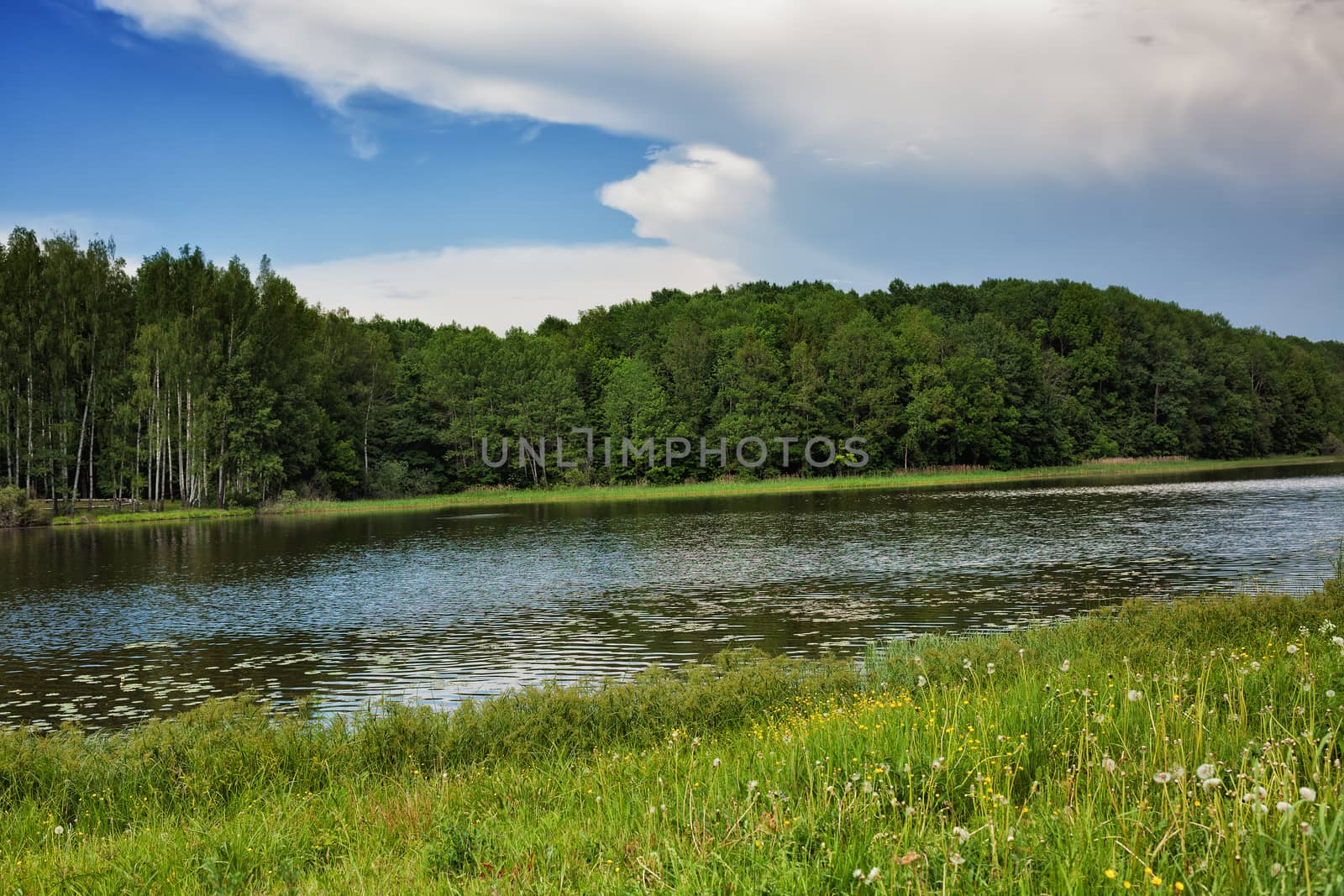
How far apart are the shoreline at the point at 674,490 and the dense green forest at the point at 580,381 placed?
8.74ft

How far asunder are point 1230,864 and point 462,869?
12.6 ft

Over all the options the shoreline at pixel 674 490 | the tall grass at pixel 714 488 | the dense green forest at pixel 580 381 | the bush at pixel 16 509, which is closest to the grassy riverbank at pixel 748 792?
the bush at pixel 16 509

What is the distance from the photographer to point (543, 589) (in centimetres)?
2548

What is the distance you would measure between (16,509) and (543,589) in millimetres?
44707

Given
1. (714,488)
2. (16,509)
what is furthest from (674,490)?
(16,509)

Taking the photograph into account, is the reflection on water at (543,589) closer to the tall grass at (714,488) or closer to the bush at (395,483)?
the tall grass at (714,488)

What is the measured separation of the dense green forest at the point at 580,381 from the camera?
6075 cm

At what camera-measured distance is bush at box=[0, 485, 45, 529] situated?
51.2 meters

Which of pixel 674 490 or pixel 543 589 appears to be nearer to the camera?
pixel 543 589

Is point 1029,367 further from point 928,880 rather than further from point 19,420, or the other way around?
point 928,880

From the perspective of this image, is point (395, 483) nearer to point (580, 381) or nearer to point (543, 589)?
point (580, 381)

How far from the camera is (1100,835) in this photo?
385cm

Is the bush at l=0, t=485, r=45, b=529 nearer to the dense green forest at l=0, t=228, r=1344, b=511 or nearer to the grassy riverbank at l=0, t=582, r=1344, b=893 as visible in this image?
the dense green forest at l=0, t=228, r=1344, b=511

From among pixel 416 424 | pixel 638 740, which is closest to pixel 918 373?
pixel 416 424
